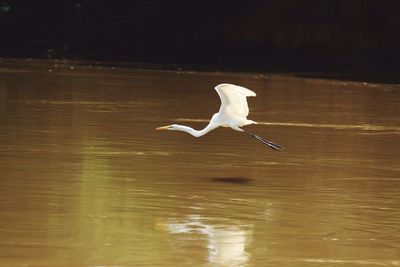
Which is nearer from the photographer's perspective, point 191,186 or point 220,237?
point 220,237

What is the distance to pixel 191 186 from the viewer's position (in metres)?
11.5

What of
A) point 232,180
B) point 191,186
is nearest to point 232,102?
point 232,180

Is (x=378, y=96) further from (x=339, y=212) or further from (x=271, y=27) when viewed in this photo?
(x=271, y=27)

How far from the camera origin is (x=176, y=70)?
34.1 meters

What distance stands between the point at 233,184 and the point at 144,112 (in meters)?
7.54

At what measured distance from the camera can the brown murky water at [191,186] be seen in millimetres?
8578

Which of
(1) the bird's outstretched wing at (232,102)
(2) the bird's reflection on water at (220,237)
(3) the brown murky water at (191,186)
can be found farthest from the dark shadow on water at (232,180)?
(2) the bird's reflection on water at (220,237)

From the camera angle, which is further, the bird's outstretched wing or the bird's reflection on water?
the bird's outstretched wing

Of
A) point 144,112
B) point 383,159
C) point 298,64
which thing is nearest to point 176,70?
point 298,64

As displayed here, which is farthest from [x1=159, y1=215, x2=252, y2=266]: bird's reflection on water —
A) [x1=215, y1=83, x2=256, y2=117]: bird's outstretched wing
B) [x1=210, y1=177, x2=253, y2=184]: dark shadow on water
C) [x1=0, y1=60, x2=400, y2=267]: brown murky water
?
[x1=215, y1=83, x2=256, y2=117]: bird's outstretched wing

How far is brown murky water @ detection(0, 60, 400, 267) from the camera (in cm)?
858

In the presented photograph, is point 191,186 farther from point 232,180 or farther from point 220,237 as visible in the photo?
point 220,237

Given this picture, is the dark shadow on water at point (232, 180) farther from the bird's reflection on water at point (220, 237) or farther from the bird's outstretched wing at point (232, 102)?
the bird's reflection on water at point (220, 237)

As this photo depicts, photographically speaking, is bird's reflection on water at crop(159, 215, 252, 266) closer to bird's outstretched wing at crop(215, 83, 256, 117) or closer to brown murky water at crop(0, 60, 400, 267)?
brown murky water at crop(0, 60, 400, 267)
